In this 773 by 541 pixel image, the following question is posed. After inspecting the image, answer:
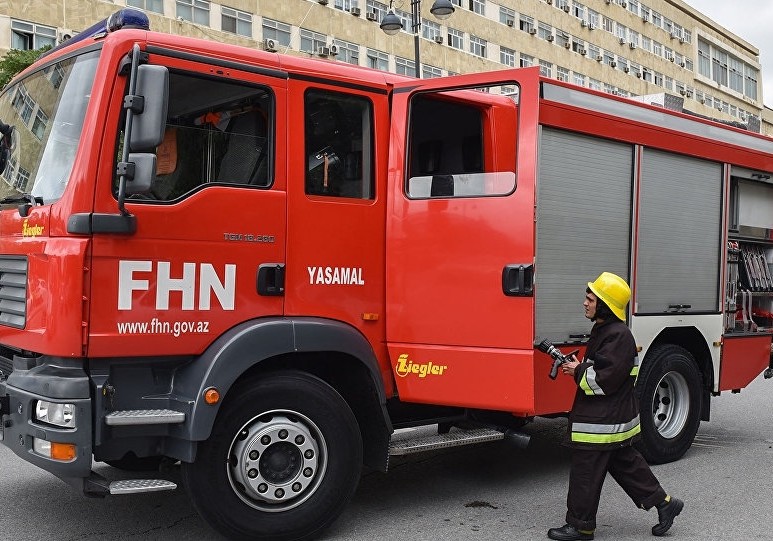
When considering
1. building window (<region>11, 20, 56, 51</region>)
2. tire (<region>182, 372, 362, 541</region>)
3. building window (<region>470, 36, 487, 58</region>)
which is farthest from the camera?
building window (<region>470, 36, 487, 58</region>)

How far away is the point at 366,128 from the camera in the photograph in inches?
221

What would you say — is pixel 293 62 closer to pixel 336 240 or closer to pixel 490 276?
pixel 336 240

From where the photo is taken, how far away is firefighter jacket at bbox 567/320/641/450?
5.00 metres

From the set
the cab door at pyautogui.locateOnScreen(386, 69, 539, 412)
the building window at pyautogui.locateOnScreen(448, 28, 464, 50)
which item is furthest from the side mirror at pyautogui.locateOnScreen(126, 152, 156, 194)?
the building window at pyautogui.locateOnScreen(448, 28, 464, 50)

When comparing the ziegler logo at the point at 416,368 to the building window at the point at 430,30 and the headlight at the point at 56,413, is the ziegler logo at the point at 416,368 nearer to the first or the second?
the headlight at the point at 56,413

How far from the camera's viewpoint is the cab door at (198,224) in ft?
14.9

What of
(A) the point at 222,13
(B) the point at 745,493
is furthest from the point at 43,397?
(A) the point at 222,13

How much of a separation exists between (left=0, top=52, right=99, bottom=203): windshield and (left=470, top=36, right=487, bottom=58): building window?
120 ft

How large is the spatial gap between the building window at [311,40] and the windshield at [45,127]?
27.3 meters

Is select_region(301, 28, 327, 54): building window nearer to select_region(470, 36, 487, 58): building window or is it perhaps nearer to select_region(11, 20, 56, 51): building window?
select_region(11, 20, 56, 51): building window

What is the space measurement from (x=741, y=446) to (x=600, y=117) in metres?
3.77

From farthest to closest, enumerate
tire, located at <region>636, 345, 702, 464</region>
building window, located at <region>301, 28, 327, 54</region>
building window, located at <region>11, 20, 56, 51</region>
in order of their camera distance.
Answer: building window, located at <region>301, 28, 327, 54</region>
building window, located at <region>11, 20, 56, 51</region>
tire, located at <region>636, 345, 702, 464</region>

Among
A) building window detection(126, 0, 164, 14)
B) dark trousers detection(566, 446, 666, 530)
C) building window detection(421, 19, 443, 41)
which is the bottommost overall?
dark trousers detection(566, 446, 666, 530)

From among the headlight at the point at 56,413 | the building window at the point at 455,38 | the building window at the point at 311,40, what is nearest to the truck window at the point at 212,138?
the headlight at the point at 56,413
